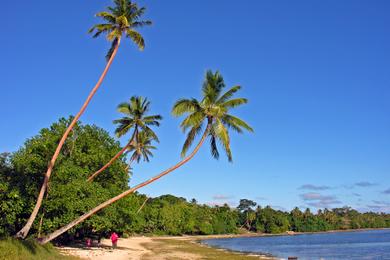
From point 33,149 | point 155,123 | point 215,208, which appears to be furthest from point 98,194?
point 215,208

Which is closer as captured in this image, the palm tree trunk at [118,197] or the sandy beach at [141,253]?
the palm tree trunk at [118,197]

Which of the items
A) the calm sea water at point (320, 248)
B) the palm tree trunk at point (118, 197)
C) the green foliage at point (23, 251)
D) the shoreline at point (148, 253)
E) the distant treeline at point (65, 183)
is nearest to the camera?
the green foliage at point (23, 251)

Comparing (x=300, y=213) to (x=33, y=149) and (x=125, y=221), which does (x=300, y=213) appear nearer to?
(x=125, y=221)

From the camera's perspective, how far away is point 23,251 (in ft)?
60.8

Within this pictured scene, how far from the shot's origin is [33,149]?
29.4 m

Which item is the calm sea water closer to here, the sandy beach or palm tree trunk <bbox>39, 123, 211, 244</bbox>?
the sandy beach

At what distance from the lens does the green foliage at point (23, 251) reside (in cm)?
1716

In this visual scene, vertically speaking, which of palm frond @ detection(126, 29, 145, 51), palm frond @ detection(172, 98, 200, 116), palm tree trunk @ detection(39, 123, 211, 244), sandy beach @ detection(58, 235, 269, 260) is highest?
palm frond @ detection(126, 29, 145, 51)

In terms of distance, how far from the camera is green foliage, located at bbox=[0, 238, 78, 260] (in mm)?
17156

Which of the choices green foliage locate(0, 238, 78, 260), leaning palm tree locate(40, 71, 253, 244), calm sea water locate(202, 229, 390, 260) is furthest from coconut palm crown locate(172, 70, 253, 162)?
calm sea water locate(202, 229, 390, 260)

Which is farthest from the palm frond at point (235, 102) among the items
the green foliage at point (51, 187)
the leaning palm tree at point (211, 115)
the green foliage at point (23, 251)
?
the green foliage at point (23, 251)

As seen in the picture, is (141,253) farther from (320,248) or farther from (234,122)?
(320,248)

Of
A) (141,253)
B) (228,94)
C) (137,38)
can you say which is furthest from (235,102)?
(141,253)

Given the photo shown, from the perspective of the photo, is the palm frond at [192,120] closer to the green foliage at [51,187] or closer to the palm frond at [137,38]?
the palm frond at [137,38]
